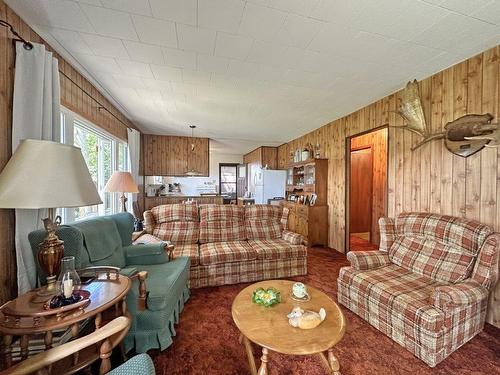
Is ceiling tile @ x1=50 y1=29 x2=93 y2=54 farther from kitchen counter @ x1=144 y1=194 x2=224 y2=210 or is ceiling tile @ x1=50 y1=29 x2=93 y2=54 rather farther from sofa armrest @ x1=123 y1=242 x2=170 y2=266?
kitchen counter @ x1=144 y1=194 x2=224 y2=210

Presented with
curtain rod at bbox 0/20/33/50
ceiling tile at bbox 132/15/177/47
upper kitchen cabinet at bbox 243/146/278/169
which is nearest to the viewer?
curtain rod at bbox 0/20/33/50

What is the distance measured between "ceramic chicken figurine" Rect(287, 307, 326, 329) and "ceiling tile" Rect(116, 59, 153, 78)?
8.85ft

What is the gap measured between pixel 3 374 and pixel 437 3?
9.71ft

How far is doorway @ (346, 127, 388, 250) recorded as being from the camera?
4.41 metres

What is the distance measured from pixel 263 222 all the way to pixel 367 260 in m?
1.56

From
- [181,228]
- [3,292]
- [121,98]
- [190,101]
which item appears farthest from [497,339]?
[121,98]

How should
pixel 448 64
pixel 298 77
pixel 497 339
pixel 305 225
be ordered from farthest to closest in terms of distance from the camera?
pixel 305 225 → pixel 298 77 → pixel 448 64 → pixel 497 339

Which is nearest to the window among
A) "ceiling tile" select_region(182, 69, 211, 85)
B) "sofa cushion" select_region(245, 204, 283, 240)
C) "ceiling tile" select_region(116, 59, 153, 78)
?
"sofa cushion" select_region(245, 204, 283, 240)

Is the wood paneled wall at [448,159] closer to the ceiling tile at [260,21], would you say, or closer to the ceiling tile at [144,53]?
the ceiling tile at [260,21]

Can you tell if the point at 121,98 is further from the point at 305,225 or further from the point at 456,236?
the point at 456,236

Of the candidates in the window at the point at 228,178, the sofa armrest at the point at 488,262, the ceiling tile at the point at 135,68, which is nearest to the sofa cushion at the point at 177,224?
the ceiling tile at the point at 135,68

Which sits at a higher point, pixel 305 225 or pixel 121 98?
pixel 121 98

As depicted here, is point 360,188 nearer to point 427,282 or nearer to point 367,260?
point 367,260

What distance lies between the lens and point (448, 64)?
221 centimetres
